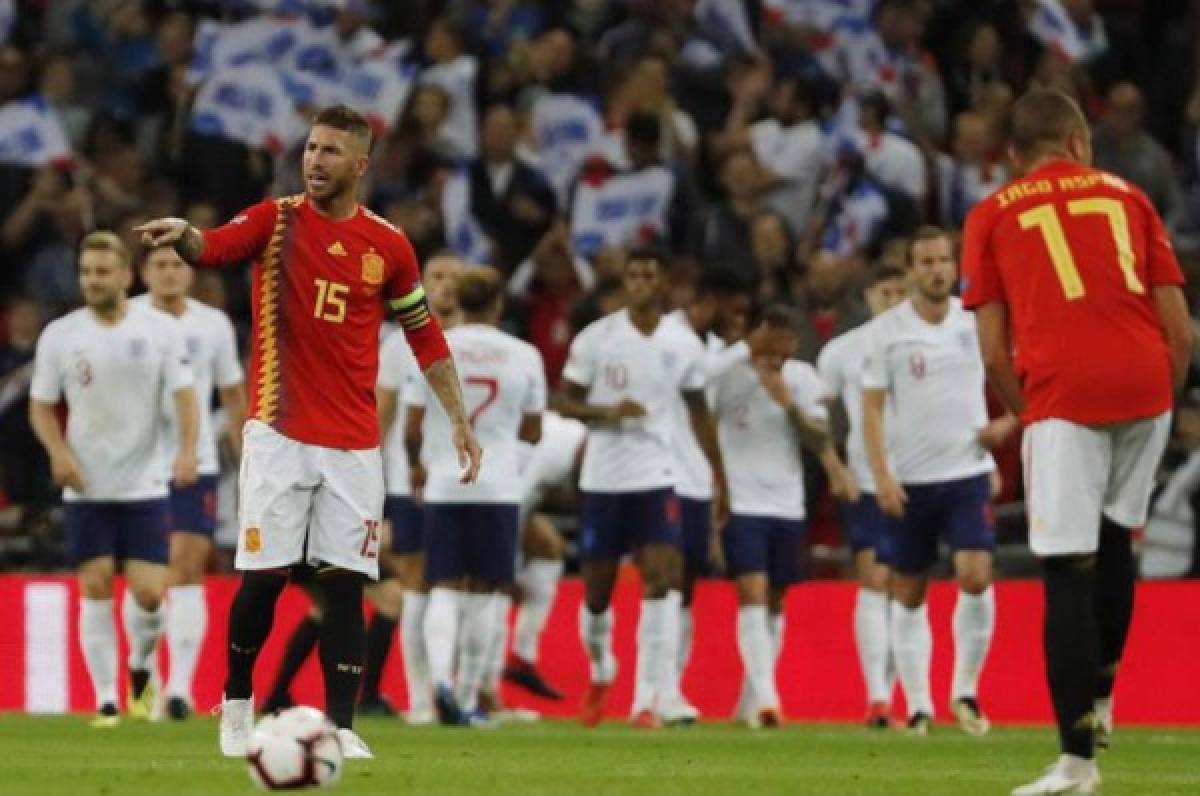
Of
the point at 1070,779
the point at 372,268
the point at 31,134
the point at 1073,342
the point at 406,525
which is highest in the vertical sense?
the point at 31,134

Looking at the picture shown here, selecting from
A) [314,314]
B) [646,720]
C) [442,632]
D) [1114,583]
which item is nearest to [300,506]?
[314,314]

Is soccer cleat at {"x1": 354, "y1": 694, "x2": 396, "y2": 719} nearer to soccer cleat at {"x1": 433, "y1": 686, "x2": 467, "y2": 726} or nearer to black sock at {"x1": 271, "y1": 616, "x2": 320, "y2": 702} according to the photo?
soccer cleat at {"x1": 433, "y1": 686, "x2": 467, "y2": 726}

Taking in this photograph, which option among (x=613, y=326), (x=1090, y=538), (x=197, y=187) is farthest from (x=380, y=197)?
(x=1090, y=538)

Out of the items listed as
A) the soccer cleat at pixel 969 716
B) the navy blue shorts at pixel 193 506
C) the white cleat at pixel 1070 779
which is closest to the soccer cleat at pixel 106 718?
the navy blue shorts at pixel 193 506

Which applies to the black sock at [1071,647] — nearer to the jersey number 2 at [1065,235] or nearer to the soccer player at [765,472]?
the jersey number 2 at [1065,235]

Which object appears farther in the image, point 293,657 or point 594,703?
point 594,703

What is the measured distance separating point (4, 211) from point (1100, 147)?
843 centimetres

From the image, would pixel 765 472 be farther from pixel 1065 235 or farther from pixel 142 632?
pixel 1065 235

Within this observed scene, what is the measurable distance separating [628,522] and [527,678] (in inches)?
80.0

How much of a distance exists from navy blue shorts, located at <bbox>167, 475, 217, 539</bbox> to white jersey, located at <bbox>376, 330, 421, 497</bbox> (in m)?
1.19

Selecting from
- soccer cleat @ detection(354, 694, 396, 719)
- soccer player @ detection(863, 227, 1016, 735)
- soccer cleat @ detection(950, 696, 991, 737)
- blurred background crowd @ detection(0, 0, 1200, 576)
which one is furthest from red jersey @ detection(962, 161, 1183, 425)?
blurred background crowd @ detection(0, 0, 1200, 576)

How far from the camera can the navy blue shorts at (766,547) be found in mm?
18109

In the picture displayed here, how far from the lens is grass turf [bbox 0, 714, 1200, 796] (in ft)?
34.4

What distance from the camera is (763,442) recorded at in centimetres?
1825
